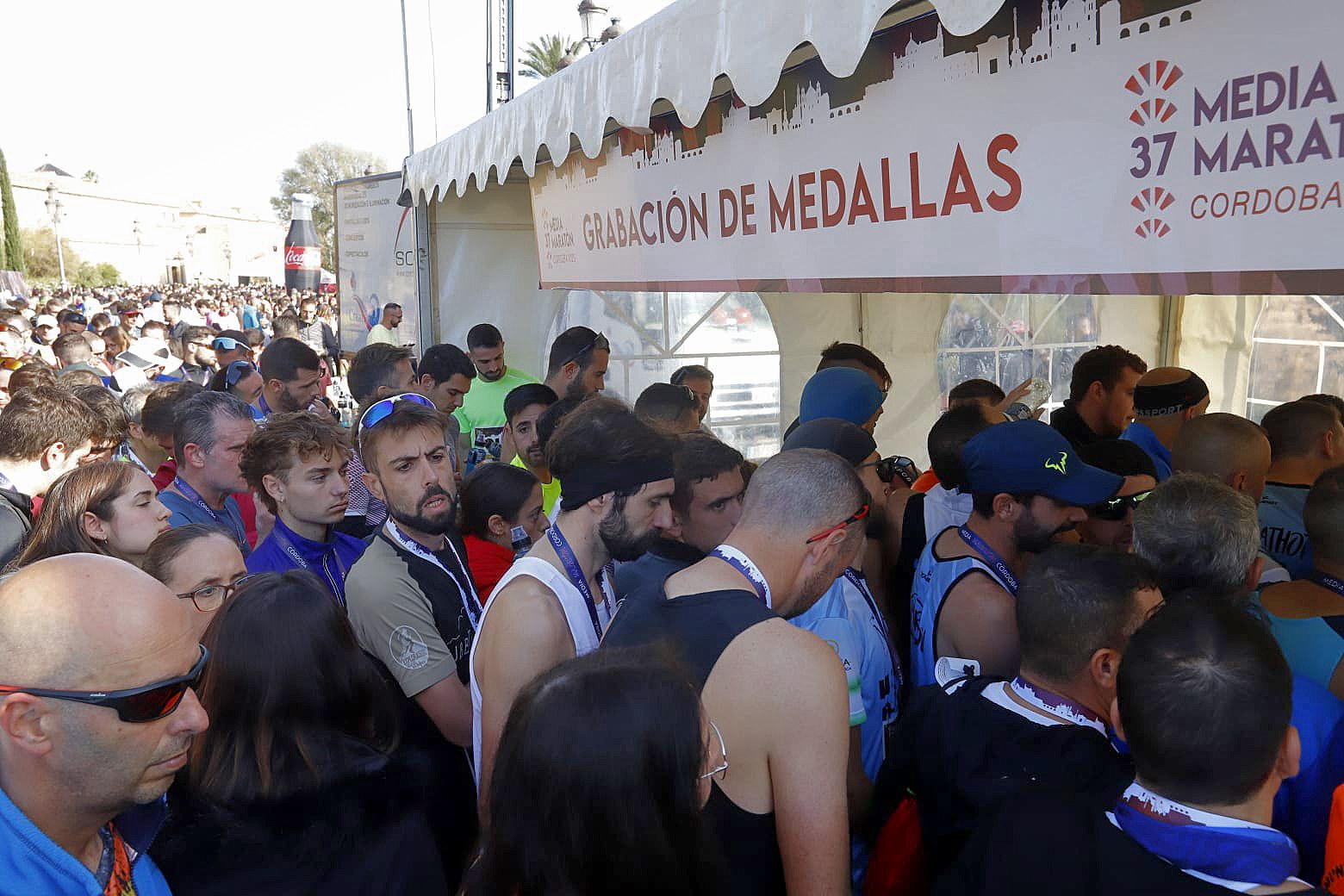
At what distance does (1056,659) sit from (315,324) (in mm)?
13521

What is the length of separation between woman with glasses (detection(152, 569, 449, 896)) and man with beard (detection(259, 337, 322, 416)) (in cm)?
451

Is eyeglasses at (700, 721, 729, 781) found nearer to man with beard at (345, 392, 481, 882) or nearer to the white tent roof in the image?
man with beard at (345, 392, 481, 882)

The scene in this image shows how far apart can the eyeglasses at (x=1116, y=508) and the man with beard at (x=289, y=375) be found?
4.97m

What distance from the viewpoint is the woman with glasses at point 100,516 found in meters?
2.92

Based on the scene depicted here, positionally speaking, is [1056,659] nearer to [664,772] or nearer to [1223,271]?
[1223,271]

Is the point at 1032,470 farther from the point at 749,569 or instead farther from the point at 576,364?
the point at 576,364

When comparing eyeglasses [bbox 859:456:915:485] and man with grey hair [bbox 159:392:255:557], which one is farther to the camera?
man with grey hair [bbox 159:392:255:557]

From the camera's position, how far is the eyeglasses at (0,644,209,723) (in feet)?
4.51

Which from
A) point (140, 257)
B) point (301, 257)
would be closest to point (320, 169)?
point (140, 257)

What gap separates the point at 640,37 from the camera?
354 centimetres

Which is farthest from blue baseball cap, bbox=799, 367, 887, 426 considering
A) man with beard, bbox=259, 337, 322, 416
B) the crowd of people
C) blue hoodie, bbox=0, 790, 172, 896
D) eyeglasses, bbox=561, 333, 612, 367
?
man with beard, bbox=259, 337, 322, 416

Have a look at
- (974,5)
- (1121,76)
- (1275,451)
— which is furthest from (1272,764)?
(1275,451)

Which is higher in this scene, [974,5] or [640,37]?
[640,37]

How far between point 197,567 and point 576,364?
290 centimetres
